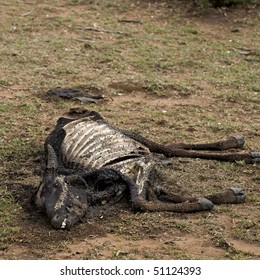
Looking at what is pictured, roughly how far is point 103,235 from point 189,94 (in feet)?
10.7

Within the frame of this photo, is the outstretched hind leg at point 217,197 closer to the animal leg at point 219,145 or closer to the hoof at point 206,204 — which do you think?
the hoof at point 206,204

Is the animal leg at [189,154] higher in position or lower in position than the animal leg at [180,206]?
lower

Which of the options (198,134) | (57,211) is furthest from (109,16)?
(57,211)

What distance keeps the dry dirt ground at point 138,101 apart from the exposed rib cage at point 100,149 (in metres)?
0.28

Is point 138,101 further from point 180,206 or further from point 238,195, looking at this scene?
point 180,206

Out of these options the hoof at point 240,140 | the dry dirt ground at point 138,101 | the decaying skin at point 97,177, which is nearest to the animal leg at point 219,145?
the hoof at point 240,140

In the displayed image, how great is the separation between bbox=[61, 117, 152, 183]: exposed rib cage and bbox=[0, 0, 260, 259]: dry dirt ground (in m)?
0.28

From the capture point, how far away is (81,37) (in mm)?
9820

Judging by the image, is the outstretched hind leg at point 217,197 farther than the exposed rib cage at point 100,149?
No

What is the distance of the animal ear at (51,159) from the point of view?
5579 millimetres

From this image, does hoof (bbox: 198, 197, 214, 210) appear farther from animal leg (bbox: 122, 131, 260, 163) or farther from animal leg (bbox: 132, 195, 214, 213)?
animal leg (bbox: 122, 131, 260, 163)

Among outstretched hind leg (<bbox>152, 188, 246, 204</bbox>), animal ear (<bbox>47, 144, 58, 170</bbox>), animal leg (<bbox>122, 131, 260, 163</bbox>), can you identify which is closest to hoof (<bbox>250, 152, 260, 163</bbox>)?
animal leg (<bbox>122, 131, 260, 163</bbox>)

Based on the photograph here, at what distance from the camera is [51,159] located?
5719 millimetres

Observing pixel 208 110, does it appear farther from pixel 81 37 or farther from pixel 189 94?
pixel 81 37
